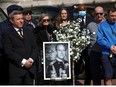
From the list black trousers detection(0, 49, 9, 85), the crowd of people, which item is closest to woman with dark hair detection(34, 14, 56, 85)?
the crowd of people

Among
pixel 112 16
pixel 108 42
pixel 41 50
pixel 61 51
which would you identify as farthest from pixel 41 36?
pixel 112 16

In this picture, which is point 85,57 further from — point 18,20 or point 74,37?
point 18,20

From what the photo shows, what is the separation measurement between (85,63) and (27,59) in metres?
2.28

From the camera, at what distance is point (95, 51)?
9.39 meters

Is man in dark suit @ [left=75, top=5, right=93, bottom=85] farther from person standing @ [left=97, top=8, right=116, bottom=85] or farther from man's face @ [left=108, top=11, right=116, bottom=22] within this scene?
man's face @ [left=108, top=11, right=116, bottom=22]

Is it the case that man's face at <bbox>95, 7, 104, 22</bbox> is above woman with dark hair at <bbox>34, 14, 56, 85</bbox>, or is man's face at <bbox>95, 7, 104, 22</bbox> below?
above

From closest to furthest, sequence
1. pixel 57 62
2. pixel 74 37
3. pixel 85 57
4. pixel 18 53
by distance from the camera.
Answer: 1. pixel 18 53
2. pixel 57 62
3. pixel 74 37
4. pixel 85 57

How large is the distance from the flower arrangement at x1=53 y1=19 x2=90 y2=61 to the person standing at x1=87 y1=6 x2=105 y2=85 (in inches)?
26.7

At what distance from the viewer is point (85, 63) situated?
9.80 meters

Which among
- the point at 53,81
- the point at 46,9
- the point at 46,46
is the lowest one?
A: the point at 53,81

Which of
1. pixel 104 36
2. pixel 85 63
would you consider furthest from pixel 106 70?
pixel 85 63

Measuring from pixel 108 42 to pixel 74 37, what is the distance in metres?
0.65

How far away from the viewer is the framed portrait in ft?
26.6

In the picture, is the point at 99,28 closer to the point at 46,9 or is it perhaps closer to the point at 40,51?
the point at 40,51
